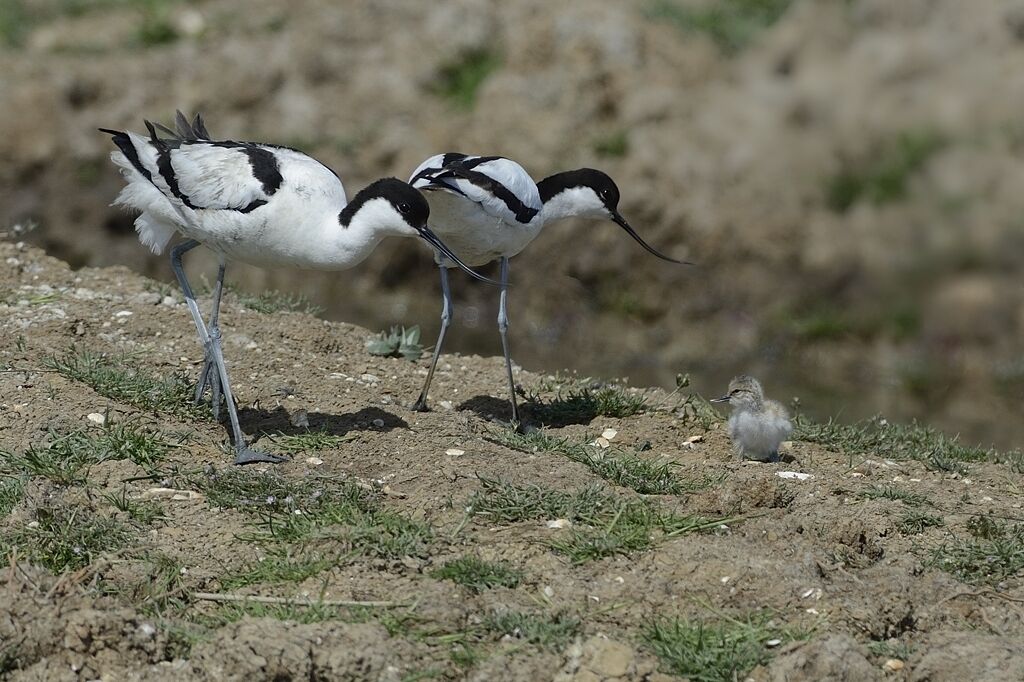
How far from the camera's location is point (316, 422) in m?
5.91

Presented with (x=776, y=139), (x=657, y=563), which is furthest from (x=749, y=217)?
(x=657, y=563)

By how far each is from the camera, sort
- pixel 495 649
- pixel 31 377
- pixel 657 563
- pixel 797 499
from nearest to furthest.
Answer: pixel 495 649 → pixel 657 563 → pixel 797 499 → pixel 31 377

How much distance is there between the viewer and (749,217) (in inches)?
437

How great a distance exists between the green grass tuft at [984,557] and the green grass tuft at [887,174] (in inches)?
260

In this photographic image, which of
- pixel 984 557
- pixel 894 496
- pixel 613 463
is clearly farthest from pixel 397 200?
pixel 984 557

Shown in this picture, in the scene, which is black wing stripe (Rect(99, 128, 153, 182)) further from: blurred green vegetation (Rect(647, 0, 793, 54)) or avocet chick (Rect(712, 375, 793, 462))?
blurred green vegetation (Rect(647, 0, 793, 54))

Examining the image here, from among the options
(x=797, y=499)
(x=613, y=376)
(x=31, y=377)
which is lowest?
(x=613, y=376)

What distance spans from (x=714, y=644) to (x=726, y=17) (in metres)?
9.43

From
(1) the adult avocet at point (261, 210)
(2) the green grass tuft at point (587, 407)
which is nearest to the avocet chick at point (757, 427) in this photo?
(2) the green grass tuft at point (587, 407)

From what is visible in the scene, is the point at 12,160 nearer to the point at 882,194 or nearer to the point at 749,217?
the point at 749,217

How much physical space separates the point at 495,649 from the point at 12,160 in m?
9.14

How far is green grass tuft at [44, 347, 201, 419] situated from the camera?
18.8ft

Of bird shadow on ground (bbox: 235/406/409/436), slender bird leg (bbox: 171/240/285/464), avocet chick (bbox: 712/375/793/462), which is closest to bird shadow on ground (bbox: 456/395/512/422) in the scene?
bird shadow on ground (bbox: 235/406/409/436)

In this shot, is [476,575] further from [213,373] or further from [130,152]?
[130,152]
